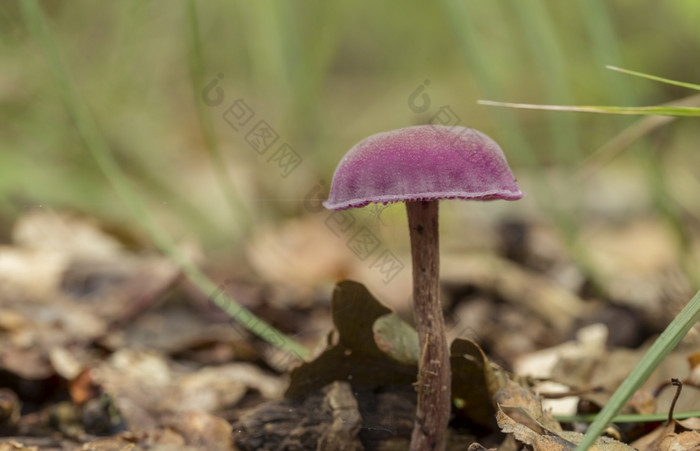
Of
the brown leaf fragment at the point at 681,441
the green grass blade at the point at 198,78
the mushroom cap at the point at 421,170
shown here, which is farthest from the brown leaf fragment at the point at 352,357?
the green grass blade at the point at 198,78

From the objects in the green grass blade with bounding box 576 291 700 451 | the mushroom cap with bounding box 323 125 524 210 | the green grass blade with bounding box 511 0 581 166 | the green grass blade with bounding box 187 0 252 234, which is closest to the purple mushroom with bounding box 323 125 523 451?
the mushroom cap with bounding box 323 125 524 210

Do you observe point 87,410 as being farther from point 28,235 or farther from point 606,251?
point 606,251

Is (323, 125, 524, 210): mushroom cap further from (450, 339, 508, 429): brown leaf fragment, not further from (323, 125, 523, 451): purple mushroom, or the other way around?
(450, 339, 508, 429): brown leaf fragment

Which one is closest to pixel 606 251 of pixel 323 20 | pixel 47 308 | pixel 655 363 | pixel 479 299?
pixel 479 299

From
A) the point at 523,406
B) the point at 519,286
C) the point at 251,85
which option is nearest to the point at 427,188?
the point at 523,406

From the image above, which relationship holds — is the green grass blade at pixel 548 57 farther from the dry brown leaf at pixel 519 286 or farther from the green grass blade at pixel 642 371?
the green grass blade at pixel 642 371

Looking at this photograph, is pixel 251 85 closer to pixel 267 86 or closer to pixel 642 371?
pixel 267 86

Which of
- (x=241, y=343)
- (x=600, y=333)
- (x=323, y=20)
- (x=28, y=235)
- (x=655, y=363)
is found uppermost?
(x=323, y=20)
